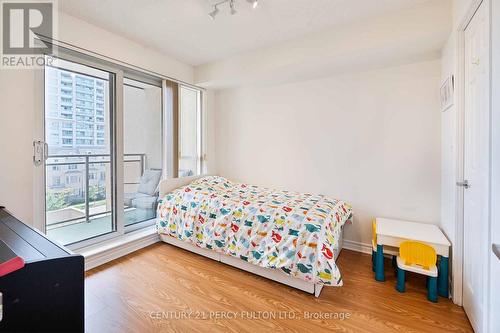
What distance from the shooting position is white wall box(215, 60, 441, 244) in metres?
2.47

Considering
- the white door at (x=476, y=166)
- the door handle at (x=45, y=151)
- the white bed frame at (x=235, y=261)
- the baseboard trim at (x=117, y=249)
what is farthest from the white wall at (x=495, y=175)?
the door handle at (x=45, y=151)

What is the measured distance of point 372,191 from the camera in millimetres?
2762

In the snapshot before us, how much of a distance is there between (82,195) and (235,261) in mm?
1844

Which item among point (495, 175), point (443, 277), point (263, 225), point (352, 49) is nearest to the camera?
point (495, 175)

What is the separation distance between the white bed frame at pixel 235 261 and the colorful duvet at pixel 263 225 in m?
0.13

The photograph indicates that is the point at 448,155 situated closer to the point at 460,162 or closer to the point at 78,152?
the point at 460,162

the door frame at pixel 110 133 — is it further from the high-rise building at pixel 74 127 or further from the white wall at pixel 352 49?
the white wall at pixel 352 49

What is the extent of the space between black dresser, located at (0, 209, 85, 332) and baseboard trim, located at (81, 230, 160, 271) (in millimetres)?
1612

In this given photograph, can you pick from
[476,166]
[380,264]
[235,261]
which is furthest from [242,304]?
[476,166]

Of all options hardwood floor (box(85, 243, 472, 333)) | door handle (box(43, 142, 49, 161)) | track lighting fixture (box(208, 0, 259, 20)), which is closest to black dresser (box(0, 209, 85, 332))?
hardwood floor (box(85, 243, 472, 333))

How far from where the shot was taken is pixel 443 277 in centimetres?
189

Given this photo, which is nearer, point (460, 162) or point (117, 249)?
point (460, 162)

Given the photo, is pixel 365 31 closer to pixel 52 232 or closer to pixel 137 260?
pixel 137 260

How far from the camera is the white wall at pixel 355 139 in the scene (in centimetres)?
247
